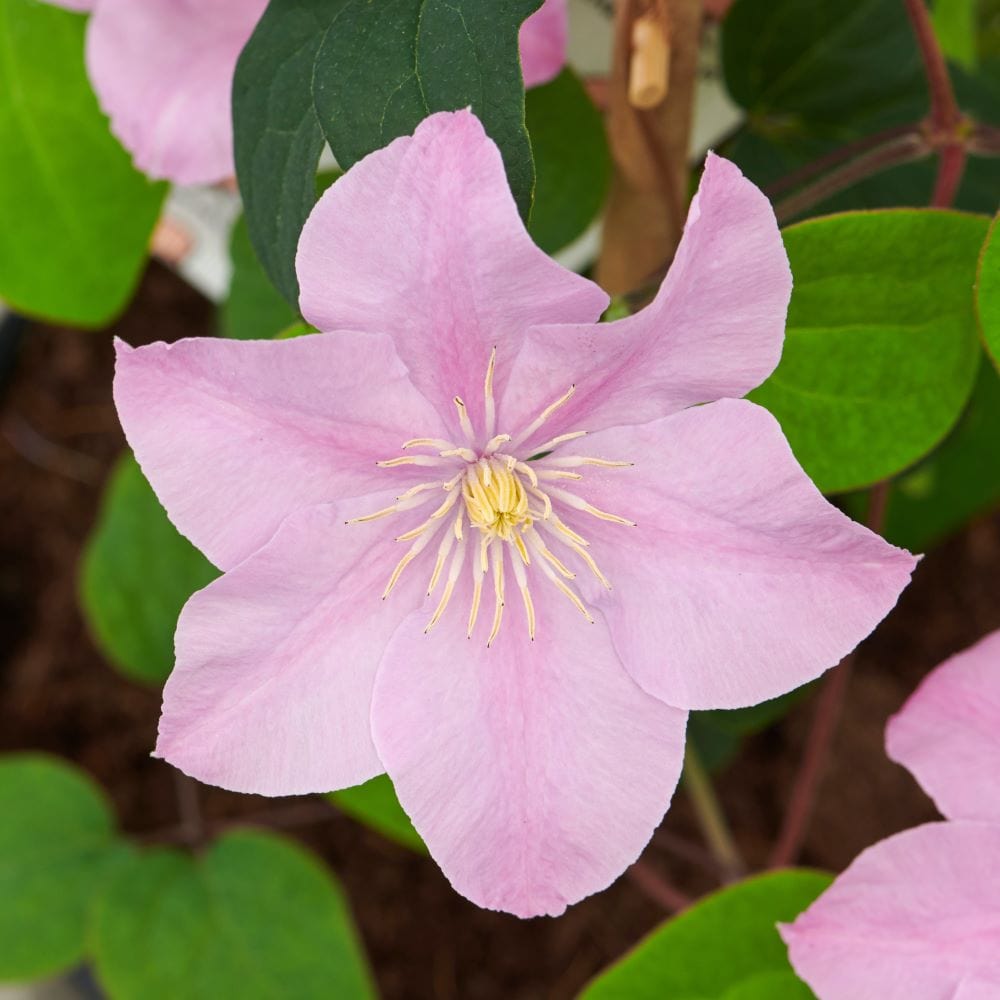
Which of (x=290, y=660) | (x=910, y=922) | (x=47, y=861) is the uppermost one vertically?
(x=290, y=660)

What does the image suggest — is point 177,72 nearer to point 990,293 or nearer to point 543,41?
point 543,41

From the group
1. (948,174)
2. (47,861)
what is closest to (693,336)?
(948,174)

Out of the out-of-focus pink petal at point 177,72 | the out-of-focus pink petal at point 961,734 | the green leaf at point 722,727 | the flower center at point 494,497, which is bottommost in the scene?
the green leaf at point 722,727

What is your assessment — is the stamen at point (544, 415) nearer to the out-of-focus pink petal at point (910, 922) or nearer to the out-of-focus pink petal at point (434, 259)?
the out-of-focus pink petal at point (434, 259)

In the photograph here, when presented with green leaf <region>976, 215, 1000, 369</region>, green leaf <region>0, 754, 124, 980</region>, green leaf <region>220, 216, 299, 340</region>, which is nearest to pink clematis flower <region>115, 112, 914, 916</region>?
green leaf <region>976, 215, 1000, 369</region>

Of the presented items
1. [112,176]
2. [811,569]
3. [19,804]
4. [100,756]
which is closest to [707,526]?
[811,569]

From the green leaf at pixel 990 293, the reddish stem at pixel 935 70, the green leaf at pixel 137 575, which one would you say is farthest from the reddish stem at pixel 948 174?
the green leaf at pixel 137 575

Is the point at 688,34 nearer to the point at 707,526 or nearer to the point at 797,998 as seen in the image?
the point at 707,526
